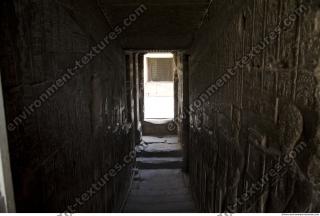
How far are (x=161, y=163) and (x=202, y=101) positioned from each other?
3648 millimetres

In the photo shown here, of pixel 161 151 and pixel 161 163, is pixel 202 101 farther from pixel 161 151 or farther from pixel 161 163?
pixel 161 151

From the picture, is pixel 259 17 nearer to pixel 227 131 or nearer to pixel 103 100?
pixel 227 131

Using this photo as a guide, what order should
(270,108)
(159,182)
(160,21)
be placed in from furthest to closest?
(159,182) → (160,21) → (270,108)

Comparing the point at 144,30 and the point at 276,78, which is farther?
the point at 144,30

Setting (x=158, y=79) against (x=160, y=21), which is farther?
(x=158, y=79)

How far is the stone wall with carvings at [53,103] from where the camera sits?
1.63 meters

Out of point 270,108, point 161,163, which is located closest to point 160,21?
point 270,108

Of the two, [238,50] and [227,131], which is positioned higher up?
[238,50]

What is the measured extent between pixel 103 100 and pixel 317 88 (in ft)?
10.1

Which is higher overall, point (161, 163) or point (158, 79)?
point (158, 79)

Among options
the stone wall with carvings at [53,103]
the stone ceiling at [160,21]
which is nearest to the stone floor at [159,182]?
the stone wall with carvings at [53,103]

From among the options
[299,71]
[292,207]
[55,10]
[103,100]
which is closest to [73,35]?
[55,10]

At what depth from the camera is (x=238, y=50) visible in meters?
2.34

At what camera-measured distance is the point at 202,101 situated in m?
4.54
